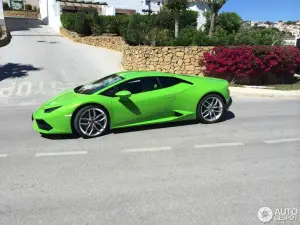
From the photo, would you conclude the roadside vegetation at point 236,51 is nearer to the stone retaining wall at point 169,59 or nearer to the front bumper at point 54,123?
the stone retaining wall at point 169,59

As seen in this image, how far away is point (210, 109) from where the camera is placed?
7922 mm

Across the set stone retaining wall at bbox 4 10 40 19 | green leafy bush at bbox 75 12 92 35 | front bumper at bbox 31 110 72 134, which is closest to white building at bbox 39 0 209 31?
green leafy bush at bbox 75 12 92 35

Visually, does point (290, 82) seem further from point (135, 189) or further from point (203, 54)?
point (135, 189)

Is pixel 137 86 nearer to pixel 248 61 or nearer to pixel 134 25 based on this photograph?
pixel 248 61

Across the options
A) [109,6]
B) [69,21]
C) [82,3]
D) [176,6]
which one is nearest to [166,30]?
[176,6]

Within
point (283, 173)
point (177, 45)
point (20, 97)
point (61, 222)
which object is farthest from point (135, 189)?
point (177, 45)

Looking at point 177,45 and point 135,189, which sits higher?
point 177,45

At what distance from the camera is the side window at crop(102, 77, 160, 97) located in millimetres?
7082

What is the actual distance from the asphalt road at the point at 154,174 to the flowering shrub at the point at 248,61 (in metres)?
5.89

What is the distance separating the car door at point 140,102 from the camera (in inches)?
277

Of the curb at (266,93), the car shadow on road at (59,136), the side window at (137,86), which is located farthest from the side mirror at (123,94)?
the curb at (266,93)

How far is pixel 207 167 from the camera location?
5.34 meters

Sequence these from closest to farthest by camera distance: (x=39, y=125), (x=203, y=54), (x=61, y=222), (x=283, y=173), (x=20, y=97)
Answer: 1. (x=61, y=222)
2. (x=283, y=173)
3. (x=39, y=125)
4. (x=20, y=97)
5. (x=203, y=54)

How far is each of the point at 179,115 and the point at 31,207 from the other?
4.12 metres
